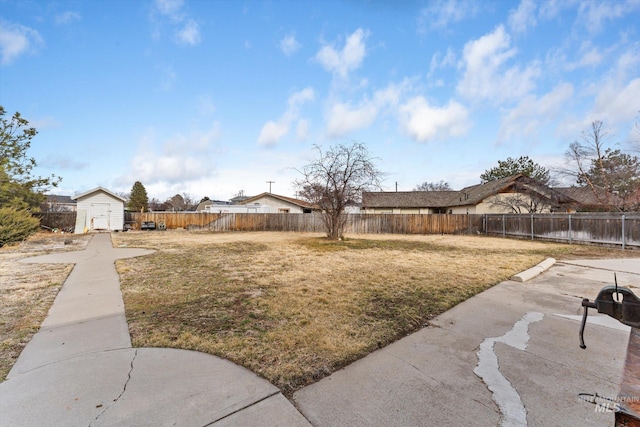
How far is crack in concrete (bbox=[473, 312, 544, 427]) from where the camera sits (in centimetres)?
195

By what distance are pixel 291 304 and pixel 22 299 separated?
4477 mm

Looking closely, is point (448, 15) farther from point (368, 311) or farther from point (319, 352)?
point (319, 352)

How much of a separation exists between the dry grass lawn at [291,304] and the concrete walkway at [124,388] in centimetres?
20

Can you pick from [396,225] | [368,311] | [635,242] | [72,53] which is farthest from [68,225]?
[635,242]

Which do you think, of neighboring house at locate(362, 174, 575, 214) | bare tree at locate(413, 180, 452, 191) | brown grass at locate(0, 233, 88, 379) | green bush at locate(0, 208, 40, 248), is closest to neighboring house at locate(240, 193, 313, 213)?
neighboring house at locate(362, 174, 575, 214)

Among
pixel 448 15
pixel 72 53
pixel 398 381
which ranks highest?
pixel 448 15

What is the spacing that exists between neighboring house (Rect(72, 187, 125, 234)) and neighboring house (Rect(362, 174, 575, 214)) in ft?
63.0

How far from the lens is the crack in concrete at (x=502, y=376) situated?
6.40 feet

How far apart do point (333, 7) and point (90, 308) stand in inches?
423

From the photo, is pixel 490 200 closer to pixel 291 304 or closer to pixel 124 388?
pixel 291 304

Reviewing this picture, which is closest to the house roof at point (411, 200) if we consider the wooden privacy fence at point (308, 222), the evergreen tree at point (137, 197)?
the wooden privacy fence at point (308, 222)

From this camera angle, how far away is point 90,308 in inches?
167

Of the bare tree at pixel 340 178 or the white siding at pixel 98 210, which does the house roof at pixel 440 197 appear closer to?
the bare tree at pixel 340 178

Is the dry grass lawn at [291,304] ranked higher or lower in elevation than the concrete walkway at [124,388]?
higher
